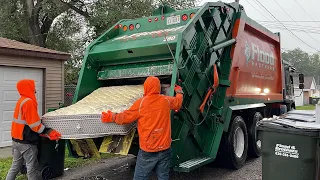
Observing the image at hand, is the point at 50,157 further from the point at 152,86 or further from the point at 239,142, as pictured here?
the point at 239,142

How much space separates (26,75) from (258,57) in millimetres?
5805

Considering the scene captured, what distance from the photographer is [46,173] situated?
4.92 m

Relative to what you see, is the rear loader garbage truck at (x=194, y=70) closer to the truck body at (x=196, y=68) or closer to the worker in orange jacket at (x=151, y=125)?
the truck body at (x=196, y=68)

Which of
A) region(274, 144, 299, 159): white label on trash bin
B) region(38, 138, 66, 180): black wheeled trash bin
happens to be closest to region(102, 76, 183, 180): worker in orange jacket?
region(274, 144, 299, 159): white label on trash bin

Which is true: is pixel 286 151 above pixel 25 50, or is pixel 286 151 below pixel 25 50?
below

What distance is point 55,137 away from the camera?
4.07 meters

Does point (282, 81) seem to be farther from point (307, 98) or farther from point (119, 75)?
point (307, 98)

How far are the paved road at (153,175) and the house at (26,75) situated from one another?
335cm

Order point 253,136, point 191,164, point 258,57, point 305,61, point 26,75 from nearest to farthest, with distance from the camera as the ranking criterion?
point 191,164 < point 253,136 < point 258,57 < point 26,75 < point 305,61

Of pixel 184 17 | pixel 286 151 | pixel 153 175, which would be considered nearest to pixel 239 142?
pixel 153 175

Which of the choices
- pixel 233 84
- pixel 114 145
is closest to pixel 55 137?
pixel 114 145

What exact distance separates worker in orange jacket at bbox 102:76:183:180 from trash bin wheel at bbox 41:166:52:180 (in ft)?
5.70

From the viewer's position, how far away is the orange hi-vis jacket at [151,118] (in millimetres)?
3627

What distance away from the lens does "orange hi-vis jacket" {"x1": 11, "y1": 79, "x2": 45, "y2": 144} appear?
4.05 meters
